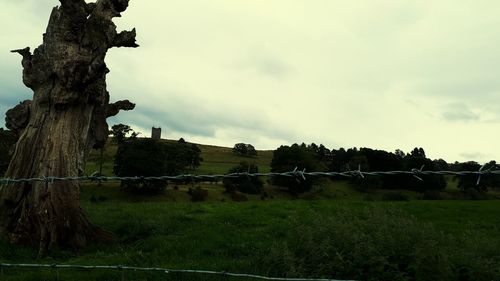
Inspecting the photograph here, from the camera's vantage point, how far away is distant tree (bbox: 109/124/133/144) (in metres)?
90.4

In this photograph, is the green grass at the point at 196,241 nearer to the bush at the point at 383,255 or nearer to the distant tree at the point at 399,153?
the bush at the point at 383,255

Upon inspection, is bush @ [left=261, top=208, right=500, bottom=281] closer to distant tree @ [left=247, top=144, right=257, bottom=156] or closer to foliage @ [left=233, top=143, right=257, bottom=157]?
foliage @ [left=233, top=143, right=257, bottom=157]

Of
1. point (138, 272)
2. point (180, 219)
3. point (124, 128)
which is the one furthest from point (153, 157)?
point (138, 272)

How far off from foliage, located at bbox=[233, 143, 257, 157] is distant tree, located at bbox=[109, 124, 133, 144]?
64511 mm

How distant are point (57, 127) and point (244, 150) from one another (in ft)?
464

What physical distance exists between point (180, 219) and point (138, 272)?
31.4 feet

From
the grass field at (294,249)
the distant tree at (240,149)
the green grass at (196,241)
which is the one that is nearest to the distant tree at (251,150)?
the distant tree at (240,149)

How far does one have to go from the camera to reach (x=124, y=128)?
90625 millimetres

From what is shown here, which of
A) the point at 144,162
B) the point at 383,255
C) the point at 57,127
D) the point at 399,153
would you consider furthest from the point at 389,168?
the point at 383,255

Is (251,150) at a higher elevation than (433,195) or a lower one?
higher

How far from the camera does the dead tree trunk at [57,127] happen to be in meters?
14.7

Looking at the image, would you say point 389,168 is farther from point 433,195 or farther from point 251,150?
point 251,150

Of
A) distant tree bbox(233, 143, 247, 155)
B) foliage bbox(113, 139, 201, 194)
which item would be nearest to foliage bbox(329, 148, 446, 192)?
foliage bbox(113, 139, 201, 194)

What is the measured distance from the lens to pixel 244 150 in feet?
515
